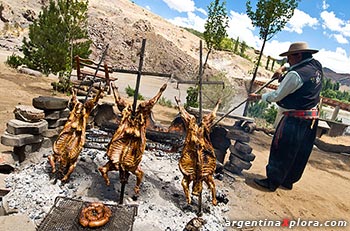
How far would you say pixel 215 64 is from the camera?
1330 inches

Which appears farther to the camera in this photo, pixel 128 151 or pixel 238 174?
pixel 238 174

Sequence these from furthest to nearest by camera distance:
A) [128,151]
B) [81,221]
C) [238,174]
Answer: [238,174]
[128,151]
[81,221]

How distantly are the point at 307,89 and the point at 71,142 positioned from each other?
13.5 feet

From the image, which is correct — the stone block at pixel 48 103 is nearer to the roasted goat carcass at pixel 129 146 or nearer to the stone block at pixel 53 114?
the stone block at pixel 53 114

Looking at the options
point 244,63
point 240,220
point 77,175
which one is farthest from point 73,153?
point 244,63

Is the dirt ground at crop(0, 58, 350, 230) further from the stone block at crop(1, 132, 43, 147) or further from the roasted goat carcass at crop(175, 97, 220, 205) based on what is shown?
the stone block at crop(1, 132, 43, 147)

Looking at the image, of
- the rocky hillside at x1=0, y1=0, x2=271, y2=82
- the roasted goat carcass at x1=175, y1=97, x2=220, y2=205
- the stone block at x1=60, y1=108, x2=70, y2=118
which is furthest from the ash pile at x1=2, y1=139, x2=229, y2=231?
the rocky hillside at x1=0, y1=0, x2=271, y2=82

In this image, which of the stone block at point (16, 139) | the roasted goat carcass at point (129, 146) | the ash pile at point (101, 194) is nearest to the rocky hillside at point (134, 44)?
the ash pile at point (101, 194)

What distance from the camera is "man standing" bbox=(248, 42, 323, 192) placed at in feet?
15.8

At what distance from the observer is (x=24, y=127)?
4.28 meters

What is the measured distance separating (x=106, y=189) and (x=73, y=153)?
28.6 inches

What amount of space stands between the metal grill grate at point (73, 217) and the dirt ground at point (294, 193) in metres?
1.64

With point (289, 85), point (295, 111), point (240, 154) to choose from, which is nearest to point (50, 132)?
point (240, 154)

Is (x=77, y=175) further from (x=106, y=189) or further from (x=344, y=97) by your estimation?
(x=344, y=97)
